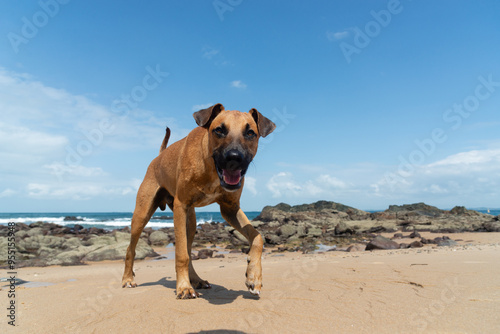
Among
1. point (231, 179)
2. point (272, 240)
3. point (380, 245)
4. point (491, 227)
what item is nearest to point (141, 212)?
point (231, 179)

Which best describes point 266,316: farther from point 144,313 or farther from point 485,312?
point 485,312

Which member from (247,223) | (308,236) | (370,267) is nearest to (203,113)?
(247,223)

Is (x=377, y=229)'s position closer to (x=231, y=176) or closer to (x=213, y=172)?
(x=213, y=172)

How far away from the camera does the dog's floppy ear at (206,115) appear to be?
4.05 meters

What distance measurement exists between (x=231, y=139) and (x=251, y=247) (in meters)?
1.43

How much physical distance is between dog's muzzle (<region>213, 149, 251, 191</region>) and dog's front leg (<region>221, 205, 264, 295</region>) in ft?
2.72

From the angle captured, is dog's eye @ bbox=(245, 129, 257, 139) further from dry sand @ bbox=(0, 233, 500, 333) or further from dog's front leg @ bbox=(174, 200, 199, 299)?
dry sand @ bbox=(0, 233, 500, 333)

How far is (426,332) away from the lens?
268cm

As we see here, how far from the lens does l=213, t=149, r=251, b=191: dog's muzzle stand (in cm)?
353

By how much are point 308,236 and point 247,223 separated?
1531 centimetres

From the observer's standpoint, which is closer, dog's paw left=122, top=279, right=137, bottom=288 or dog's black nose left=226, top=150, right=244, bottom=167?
dog's black nose left=226, top=150, right=244, bottom=167

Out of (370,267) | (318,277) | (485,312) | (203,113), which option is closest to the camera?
(485,312)

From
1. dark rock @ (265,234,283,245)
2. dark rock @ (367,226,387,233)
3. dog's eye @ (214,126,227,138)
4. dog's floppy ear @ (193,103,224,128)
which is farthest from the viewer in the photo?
dark rock @ (367,226,387,233)

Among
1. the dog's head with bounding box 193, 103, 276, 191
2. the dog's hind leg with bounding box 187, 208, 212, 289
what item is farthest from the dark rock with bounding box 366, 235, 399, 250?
the dog's head with bounding box 193, 103, 276, 191
